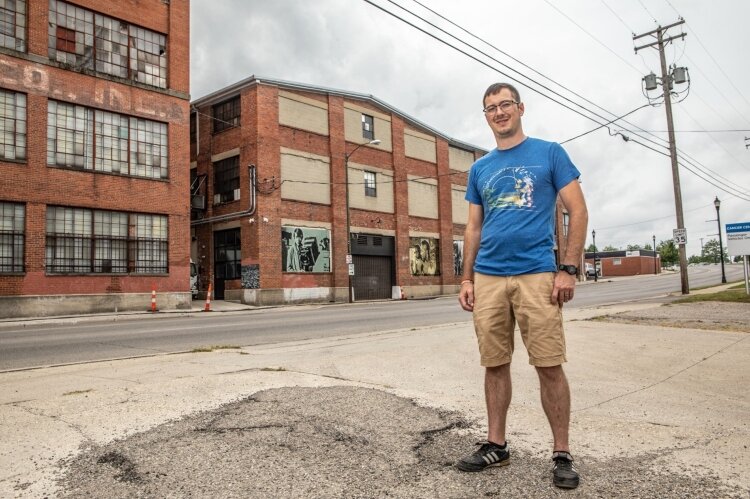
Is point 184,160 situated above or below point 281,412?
above

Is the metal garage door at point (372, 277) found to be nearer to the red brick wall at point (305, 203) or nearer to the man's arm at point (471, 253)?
the red brick wall at point (305, 203)

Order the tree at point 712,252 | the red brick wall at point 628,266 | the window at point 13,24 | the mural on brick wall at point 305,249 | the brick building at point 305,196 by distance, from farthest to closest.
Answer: the tree at point 712,252, the red brick wall at point 628,266, the mural on brick wall at point 305,249, the brick building at point 305,196, the window at point 13,24

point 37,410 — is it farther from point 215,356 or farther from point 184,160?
point 184,160

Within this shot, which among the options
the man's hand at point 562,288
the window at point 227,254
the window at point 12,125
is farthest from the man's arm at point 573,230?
the window at point 227,254

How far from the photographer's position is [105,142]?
2173 centimetres

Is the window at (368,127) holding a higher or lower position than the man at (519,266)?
higher

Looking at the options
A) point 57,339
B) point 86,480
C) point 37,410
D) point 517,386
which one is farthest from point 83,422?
point 57,339

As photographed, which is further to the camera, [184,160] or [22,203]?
[184,160]

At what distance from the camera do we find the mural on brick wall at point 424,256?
35.5 metres

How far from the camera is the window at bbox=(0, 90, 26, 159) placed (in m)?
19.1

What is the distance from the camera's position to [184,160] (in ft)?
79.0

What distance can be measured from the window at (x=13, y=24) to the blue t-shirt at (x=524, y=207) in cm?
2239

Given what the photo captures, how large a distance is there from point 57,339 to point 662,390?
37.1ft

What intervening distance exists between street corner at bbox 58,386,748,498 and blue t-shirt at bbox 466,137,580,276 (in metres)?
1.11
